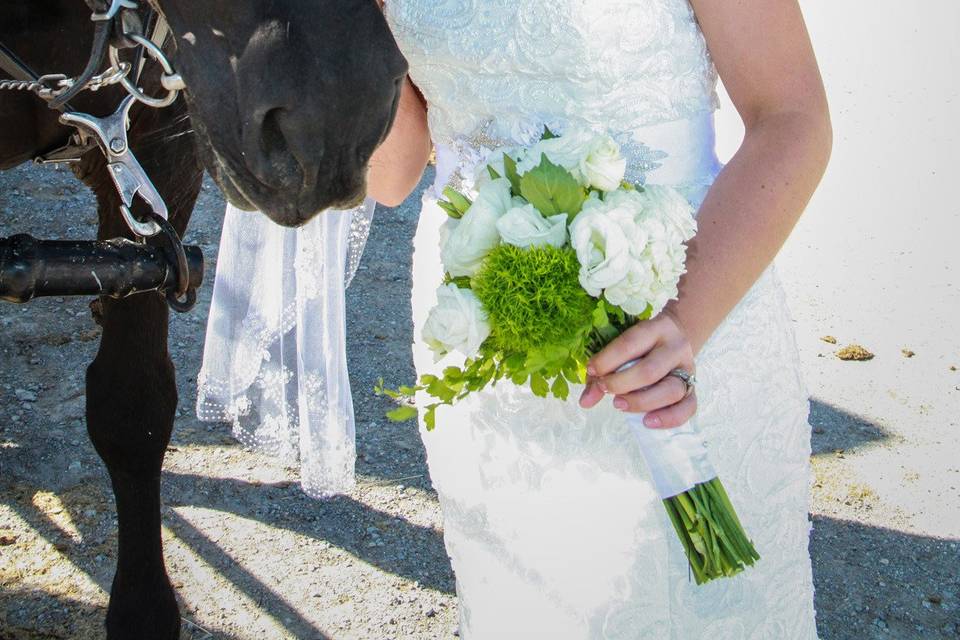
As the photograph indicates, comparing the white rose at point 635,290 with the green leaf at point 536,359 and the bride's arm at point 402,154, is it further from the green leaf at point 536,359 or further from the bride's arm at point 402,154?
the bride's arm at point 402,154

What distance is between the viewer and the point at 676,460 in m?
1.53

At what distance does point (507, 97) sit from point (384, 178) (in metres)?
0.37

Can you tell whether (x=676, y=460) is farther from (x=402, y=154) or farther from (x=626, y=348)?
(x=402, y=154)

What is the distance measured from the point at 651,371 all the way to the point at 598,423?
1.31 ft

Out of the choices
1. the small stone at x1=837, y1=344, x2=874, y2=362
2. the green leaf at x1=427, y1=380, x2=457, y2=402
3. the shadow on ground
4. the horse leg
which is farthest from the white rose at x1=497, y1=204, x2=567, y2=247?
the small stone at x1=837, y1=344, x2=874, y2=362

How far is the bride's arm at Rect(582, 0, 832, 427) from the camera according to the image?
4.88 feet

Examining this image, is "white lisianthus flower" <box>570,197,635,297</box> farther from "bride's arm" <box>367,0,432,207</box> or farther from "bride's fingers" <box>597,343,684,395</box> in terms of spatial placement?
"bride's arm" <box>367,0,432,207</box>

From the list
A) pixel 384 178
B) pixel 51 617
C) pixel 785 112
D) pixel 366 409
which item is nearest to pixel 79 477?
pixel 51 617

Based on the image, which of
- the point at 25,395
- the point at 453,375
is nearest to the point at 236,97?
the point at 453,375

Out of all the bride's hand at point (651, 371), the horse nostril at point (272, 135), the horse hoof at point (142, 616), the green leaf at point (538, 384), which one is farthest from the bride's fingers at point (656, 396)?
the horse hoof at point (142, 616)

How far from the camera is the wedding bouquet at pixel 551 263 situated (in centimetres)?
132

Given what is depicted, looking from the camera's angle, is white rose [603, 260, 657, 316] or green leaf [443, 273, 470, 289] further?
green leaf [443, 273, 470, 289]

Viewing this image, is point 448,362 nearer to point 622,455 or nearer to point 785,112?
point 622,455

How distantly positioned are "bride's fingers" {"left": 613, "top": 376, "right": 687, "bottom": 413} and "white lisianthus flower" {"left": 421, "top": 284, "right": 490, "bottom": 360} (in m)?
0.21
